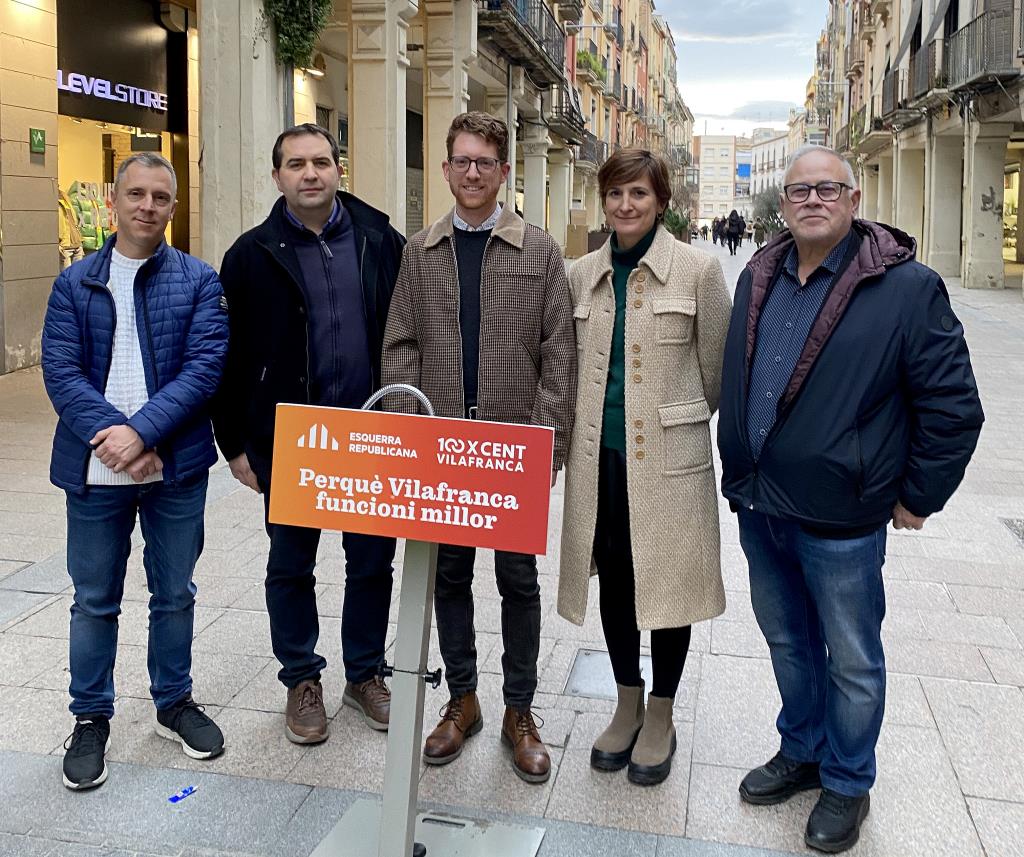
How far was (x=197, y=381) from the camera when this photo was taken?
3.49 metres

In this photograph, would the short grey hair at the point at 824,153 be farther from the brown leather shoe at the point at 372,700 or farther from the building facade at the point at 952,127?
the building facade at the point at 952,127

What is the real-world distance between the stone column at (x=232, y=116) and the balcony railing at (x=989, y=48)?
1688 cm

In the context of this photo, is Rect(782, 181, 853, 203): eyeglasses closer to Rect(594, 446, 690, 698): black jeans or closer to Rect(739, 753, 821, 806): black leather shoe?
Rect(594, 446, 690, 698): black jeans

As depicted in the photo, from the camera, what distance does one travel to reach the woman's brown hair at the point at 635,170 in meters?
3.30

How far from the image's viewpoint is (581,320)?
344 centimetres

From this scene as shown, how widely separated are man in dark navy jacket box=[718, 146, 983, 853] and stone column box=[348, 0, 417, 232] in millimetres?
10516

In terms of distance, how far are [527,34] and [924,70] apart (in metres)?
11.6

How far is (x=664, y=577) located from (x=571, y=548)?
1.02 ft

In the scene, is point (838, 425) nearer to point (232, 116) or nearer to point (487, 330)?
point (487, 330)

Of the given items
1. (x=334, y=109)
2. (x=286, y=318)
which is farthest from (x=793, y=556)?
(x=334, y=109)

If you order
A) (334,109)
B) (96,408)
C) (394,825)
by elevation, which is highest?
(334,109)

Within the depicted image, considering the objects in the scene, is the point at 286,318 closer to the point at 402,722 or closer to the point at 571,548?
the point at 571,548

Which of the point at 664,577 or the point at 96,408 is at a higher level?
the point at 96,408

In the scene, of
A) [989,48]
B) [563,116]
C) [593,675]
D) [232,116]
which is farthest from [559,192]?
[593,675]
